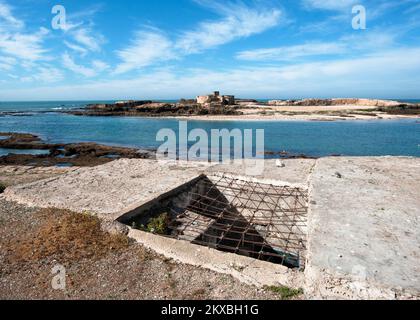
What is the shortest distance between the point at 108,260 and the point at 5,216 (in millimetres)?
3338

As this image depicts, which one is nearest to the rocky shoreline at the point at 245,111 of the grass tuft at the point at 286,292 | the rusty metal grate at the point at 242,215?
the rusty metal grate at the point at 242,215

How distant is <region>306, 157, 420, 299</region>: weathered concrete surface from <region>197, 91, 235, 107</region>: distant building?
190ft

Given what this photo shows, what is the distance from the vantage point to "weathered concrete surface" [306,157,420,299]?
4.01m

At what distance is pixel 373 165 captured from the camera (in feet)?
33.7

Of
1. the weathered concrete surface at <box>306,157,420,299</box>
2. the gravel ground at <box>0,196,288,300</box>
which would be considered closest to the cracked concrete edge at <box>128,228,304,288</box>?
the gravel ground at <box>0,196,288,300</box>

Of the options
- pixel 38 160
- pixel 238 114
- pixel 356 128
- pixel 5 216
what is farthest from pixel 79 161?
pixel 238 114

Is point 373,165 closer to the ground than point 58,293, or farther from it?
farther from it

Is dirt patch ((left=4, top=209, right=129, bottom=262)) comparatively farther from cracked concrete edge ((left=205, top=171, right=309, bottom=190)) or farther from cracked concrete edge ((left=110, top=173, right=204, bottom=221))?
cracked concrete edge ((left=205, top=171, right=309, bottom=190))

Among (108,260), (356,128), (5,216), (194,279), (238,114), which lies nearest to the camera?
(194,279)

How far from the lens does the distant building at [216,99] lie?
216 feet

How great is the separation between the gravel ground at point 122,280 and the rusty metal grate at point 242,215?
2.00m

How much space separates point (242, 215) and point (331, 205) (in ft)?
10.9
